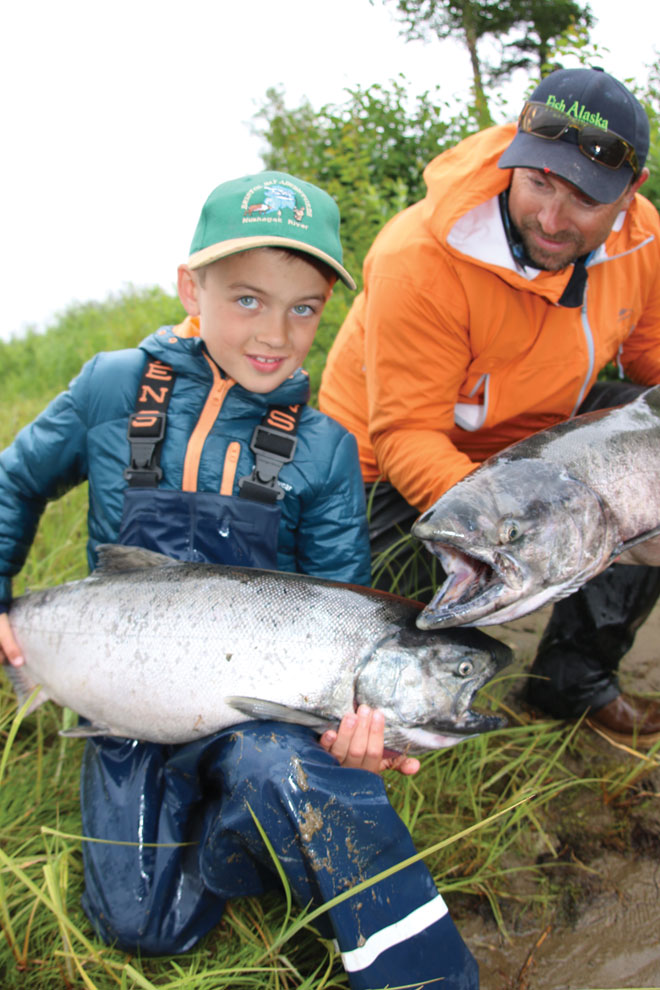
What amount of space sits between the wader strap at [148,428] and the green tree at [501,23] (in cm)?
652

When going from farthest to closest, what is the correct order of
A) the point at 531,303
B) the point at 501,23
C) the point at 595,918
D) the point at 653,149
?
the point at 501,23, the point at 653,149, the point at 531,303, the point at 595,918

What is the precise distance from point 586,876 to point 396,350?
2099mm

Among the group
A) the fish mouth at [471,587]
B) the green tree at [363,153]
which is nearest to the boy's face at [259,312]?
the fish mouth at [471,587]

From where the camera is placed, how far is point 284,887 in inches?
75.5

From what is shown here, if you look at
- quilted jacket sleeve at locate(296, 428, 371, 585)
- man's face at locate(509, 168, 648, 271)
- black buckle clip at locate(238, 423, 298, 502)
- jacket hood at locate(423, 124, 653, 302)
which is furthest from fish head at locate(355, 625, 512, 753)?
man's face at locate(509, 168, 648, 271)

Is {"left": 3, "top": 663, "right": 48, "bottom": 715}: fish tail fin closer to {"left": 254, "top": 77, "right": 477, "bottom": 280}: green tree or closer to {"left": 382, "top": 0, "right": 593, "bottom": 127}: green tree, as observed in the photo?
{"left": 254, "top": 77, "right": 477, "bottom": 280}: green tree

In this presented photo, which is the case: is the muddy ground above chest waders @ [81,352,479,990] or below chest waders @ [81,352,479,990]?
below

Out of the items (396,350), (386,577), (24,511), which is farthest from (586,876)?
(24,511)

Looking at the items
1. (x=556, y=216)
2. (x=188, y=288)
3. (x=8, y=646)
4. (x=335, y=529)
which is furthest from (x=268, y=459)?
(x=556, y=216)

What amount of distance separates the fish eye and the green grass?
2.23ft

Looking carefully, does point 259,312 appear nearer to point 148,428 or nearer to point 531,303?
point 148,428

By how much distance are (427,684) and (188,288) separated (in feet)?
5.44

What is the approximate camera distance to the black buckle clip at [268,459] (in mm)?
2473

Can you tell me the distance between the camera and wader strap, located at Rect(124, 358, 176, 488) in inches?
96.3
